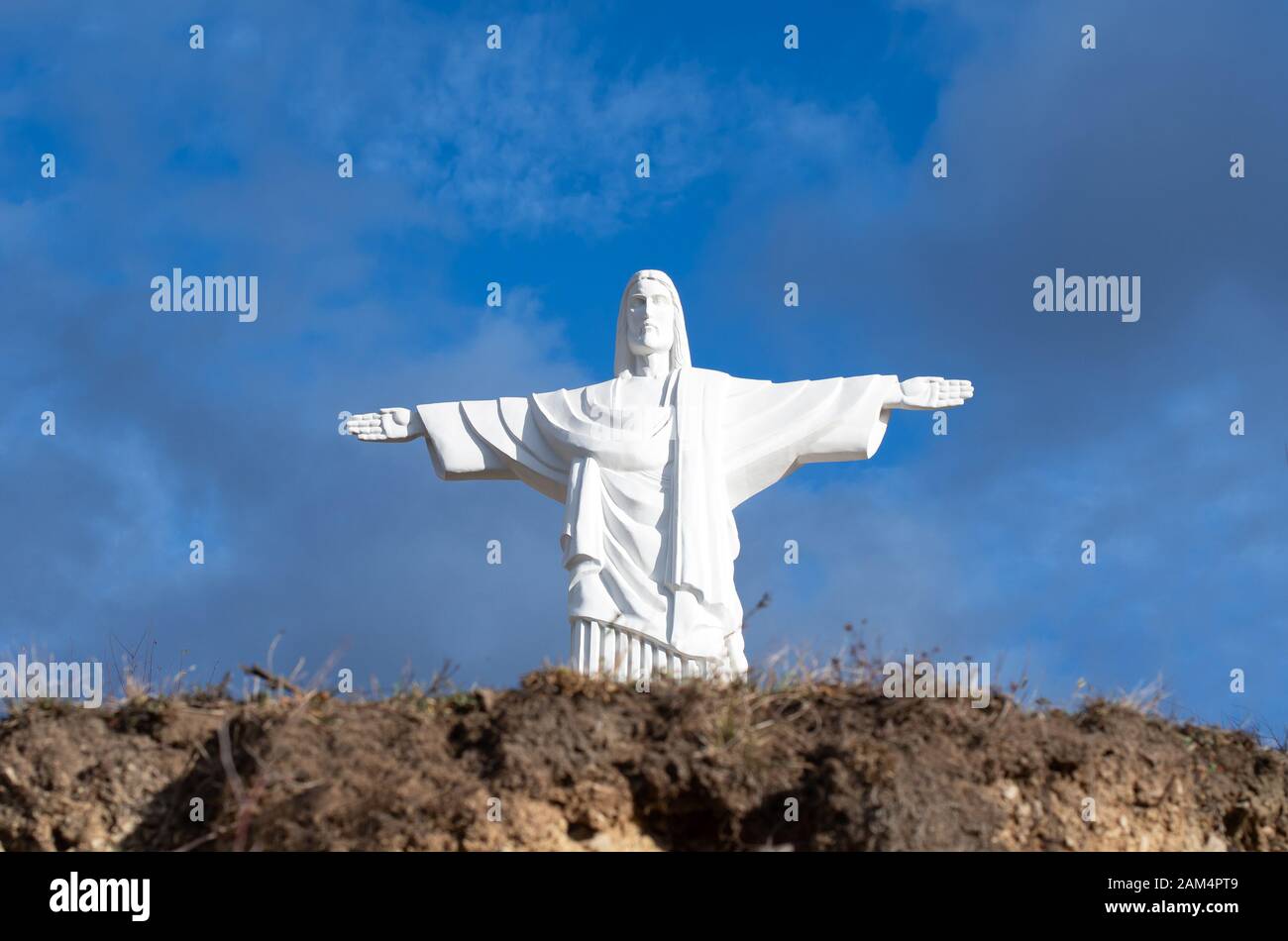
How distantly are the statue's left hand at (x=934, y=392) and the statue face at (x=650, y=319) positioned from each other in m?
2.19

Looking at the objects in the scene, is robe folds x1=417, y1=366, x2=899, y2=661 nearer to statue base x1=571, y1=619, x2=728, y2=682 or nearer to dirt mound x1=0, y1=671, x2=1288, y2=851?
statue base x1=571, y1=619, x2=728, y2=682

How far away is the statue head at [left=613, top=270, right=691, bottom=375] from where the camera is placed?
48.6 ft

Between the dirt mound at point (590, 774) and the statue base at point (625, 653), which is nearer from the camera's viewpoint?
the dirt mound at point (590, 774)

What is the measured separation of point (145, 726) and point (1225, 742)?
7.45 metres

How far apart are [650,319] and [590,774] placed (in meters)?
6.07

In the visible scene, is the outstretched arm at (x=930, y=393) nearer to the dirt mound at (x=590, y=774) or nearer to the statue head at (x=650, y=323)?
the statue head at (x=650, y=323)

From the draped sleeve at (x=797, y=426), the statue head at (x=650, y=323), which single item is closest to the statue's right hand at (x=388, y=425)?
the statue head at (x=650, y=323)

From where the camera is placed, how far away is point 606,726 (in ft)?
32.3

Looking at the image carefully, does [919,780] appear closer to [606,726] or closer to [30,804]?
[606,726]

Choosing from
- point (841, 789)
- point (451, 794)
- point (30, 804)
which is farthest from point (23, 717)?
point (841, 789)

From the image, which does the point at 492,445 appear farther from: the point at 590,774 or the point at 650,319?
the point at 590,774

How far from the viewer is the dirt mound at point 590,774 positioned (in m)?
9.38

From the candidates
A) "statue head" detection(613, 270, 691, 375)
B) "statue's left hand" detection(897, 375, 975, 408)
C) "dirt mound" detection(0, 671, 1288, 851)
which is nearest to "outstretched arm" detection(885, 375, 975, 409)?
"statue's left hand" detection(897, 375, 975, 408)

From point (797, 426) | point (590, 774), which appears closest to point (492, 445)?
point (797, 426)
